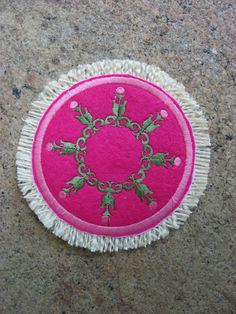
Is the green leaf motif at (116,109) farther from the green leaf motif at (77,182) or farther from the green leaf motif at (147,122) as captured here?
the green leaf motif at (77,182)

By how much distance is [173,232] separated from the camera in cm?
93

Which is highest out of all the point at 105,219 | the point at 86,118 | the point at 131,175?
the point at 86,118

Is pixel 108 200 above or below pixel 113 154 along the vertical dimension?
below

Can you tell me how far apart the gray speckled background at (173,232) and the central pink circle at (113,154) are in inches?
7.9

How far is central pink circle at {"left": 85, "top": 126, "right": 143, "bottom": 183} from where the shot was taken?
914 mm

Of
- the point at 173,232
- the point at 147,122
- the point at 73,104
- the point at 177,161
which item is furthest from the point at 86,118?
the point at 173,232

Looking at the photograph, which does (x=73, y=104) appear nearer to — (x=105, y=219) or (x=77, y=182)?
(x=77, y=182)

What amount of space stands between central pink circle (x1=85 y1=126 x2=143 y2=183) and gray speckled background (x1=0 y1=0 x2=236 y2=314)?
0.66 ft

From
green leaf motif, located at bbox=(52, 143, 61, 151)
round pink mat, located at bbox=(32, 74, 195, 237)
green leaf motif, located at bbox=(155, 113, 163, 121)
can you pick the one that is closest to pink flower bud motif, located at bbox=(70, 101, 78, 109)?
round pink mat, located at bbox=(32, 74, 195, 237)

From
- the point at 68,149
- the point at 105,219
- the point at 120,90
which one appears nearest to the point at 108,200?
the point at 105,219

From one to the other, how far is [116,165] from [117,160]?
0.01 m

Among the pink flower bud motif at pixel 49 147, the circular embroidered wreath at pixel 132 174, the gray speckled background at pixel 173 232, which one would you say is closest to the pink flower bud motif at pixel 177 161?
the circular embroidered wreath at pixel 132 174

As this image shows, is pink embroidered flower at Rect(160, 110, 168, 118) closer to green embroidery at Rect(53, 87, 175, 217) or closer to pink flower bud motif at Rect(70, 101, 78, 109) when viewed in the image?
green embroidery at Rect(53, 87, 175, 217)

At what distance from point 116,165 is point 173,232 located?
0.75 ft
